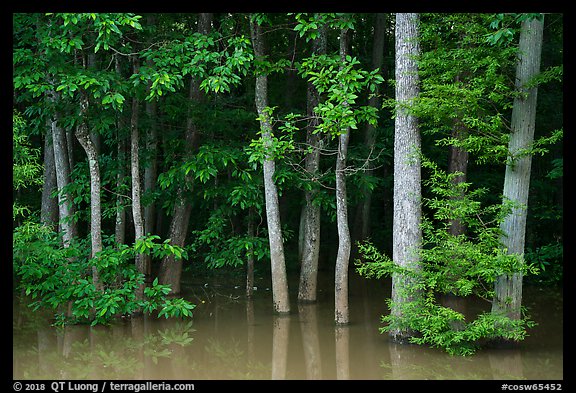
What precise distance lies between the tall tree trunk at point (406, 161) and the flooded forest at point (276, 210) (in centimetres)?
2

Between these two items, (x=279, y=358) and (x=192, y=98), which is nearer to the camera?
(x=279, y=358)

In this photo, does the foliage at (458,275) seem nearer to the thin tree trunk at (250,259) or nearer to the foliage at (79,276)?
the foliage at (79,276)

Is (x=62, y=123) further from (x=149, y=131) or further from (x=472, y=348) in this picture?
(x=472, y=348)

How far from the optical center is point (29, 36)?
464 inches

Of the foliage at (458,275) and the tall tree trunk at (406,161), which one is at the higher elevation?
the tall tree trunk at (406,161)

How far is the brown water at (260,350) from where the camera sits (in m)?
9.66

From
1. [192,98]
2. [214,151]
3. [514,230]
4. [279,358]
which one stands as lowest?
[279,358]

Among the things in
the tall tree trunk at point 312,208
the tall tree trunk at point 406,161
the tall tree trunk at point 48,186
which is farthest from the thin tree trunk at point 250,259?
the tall tree trunk at point 48,186

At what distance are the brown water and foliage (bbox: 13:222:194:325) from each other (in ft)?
1.55

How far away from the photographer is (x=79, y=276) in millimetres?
12102

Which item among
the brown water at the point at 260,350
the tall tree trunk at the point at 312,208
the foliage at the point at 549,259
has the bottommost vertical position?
the brown water at the point at 260,350

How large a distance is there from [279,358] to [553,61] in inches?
436
